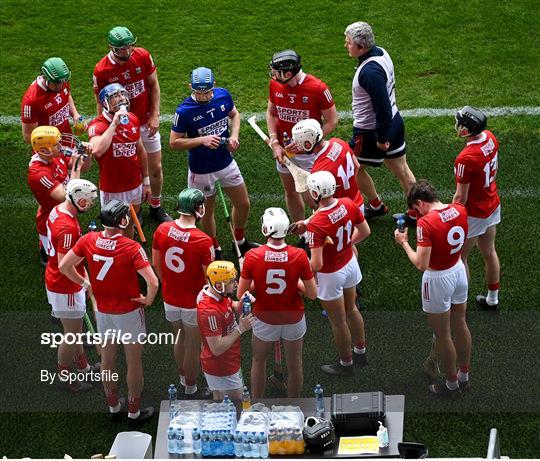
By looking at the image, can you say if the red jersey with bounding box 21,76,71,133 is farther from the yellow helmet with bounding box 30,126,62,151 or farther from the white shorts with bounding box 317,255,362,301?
the white shorts with bounding box 317,255,362,301

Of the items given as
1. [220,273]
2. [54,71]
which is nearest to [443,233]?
[220,273]

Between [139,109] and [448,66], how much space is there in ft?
13.2

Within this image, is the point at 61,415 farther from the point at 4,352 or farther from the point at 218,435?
the point at 218,435

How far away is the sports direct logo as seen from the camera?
31.7ft

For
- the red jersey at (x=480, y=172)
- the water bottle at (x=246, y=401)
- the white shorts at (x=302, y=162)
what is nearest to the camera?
the water bottle at (x=246, y=401)

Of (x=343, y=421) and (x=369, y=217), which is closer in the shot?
(x=343, y=421)

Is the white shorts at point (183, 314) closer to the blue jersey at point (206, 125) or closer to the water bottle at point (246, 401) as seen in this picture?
the water bottle at point (246, 401)

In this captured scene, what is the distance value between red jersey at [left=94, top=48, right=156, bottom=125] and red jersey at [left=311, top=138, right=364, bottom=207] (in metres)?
2.24

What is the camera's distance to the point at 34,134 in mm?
8875

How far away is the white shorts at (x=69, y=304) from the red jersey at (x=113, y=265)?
0.53m

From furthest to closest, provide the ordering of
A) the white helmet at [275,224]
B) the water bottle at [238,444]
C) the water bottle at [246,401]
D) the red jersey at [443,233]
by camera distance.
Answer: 1. the red jersey at [443,233]
2. the white helmet at [275,224]
3. the water bottle at [246,401]
4. the water bottle at [238,444]

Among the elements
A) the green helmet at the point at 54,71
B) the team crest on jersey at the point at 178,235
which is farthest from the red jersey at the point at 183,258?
the green helmet at the point at 54,71

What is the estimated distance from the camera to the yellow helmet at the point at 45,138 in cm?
883

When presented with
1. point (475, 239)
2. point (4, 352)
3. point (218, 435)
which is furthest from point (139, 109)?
point (218, 435)
